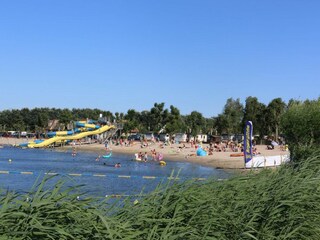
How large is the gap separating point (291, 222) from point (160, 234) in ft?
6.85

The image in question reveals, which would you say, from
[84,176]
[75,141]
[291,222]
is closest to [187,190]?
[291,222]

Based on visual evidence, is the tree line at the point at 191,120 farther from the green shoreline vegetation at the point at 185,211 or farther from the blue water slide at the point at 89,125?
the green shoreline vegetation at the point at 185,211

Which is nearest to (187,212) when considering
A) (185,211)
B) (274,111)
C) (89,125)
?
(185,211)

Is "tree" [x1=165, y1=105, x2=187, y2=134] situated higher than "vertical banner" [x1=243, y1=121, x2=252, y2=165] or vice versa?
"tree" [x1=165, y1=105, x2=187, y2=134]

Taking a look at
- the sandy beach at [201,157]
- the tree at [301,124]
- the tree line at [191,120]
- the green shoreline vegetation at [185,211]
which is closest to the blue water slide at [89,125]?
the sandy beach at [201,157]

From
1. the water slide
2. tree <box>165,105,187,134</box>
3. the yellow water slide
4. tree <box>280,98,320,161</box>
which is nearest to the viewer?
tree <box>280,98,320,161</box>

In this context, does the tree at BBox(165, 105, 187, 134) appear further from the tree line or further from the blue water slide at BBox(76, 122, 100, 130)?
the blue water slide at BBox(76, 122, 100, 130)

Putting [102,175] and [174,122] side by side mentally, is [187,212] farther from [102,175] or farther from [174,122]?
[174,122]

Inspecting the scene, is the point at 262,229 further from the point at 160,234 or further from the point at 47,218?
the point at 47,218

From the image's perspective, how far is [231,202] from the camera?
569cm

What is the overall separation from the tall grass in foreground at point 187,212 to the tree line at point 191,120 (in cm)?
5656

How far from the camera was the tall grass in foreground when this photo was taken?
12.7 feet

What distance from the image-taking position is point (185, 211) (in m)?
4.92

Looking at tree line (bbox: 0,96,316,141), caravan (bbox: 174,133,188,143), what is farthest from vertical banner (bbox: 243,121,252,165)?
caravan (bbox: 174,133,188,143)
